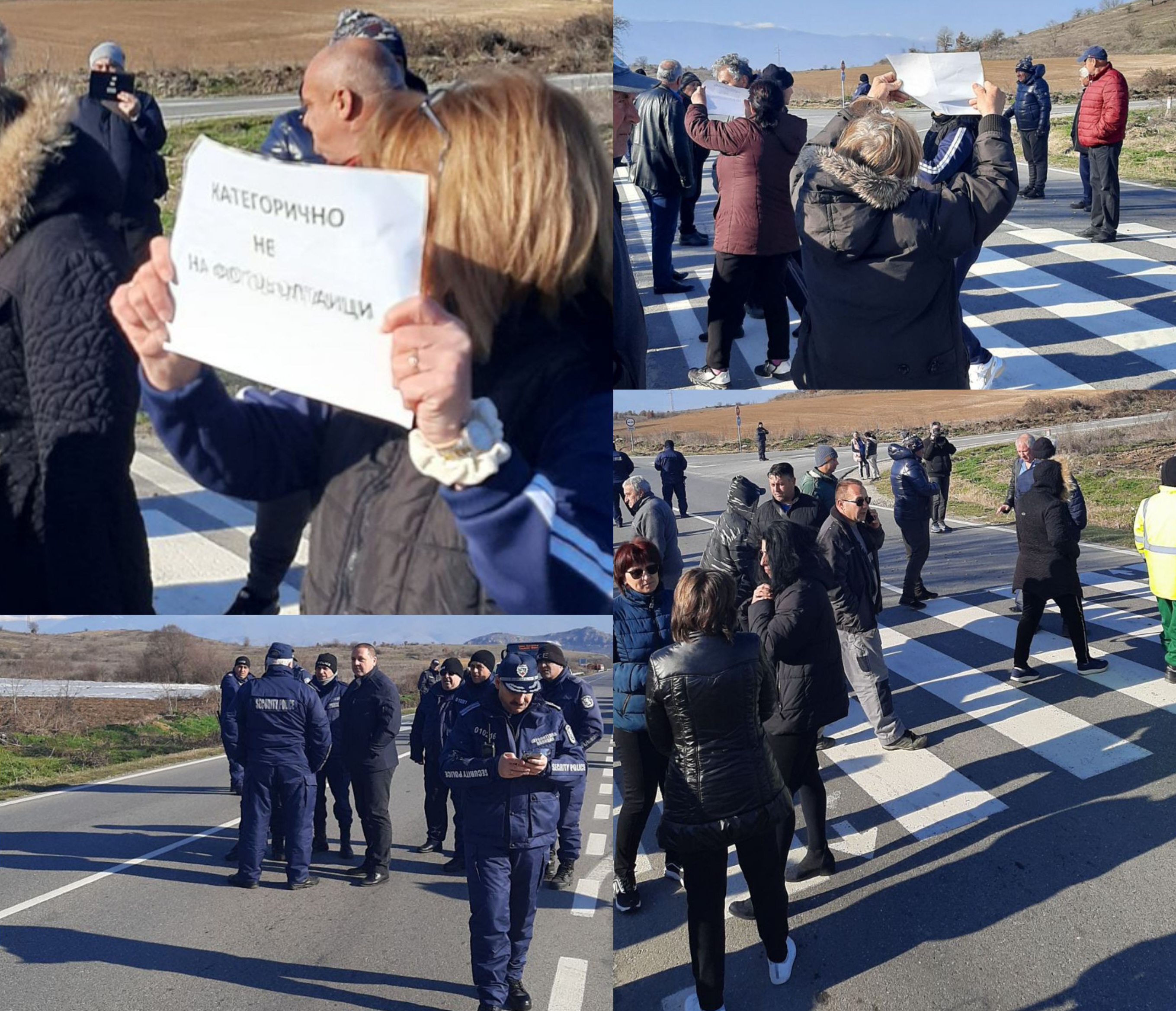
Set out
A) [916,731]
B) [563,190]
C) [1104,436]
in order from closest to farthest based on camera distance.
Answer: [563,190]
[1104,436]
[916,731]

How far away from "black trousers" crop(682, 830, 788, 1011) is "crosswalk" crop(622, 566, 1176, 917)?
389 millimetres

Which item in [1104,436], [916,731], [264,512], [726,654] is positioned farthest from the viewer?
[916,731]

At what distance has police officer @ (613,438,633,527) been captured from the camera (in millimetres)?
2842

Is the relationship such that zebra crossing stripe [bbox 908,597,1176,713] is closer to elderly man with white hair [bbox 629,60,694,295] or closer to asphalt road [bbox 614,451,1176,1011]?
asphalt road [bbox 614,451,1176,1011]

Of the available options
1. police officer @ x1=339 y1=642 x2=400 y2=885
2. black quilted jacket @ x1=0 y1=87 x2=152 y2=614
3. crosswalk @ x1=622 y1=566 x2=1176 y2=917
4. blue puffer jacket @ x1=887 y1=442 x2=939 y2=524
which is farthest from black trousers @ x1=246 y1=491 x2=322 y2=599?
blue puffer jacket @ x1=887 y1=442 x2=939 y2=524

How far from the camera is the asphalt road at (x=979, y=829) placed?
306cm

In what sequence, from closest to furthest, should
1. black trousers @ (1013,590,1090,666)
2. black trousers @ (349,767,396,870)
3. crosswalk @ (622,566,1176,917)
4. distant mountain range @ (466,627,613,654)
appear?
distant mountain range @ (466,627,613,654) < black trousers @ (349,767,396,870) < crosswalk @ (622,566,1176,917) < black trousers @ (1013,590,1090,666)

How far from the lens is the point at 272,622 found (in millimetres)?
2871

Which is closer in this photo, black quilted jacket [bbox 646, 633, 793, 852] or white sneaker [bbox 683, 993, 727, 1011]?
black quilted jacket [bbox 646, 633, 793, 852]

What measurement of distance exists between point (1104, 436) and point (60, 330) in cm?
276

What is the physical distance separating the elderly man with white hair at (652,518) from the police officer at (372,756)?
80 cm

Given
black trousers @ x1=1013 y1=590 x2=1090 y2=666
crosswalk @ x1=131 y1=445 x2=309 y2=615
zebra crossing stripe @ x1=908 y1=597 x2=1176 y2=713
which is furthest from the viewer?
Answer: zebra crossing stripe @ x1=908 y1=597 x2=1176 y2=713

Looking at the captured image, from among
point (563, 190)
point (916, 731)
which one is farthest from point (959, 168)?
point (916, 731)

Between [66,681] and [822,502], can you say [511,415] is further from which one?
[66,681]
